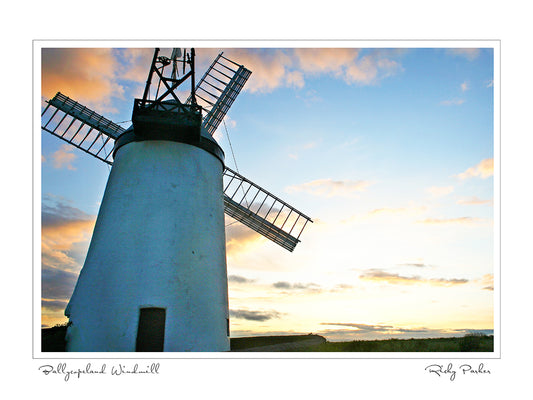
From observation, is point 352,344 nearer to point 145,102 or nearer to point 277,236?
point 277,236

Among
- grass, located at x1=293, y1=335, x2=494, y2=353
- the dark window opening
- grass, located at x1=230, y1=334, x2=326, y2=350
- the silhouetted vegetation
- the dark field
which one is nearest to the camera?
the dark window opening

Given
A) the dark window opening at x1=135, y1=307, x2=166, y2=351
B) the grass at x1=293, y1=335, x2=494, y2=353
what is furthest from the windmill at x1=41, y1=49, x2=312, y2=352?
the grass at x1=293, y1=335, x2=494, y2=353

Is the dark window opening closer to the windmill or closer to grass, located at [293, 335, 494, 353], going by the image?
the windmill
